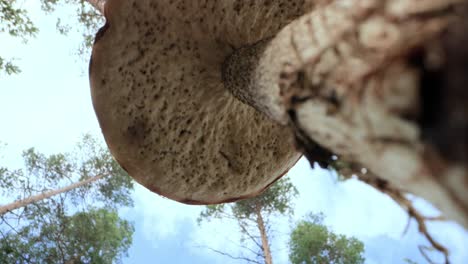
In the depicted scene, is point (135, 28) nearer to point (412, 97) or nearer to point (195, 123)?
point (195, 123)

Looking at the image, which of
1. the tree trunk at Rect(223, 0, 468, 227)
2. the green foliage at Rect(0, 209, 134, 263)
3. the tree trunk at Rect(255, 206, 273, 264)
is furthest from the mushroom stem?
the green foliage at Rect(0, 209, 134, 263)

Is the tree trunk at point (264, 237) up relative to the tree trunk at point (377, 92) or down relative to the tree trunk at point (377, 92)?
up

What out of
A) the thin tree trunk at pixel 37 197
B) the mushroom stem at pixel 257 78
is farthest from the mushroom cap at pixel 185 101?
the thin tree trunk at pixel 37 197

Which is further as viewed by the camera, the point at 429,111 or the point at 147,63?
the point at 147,63

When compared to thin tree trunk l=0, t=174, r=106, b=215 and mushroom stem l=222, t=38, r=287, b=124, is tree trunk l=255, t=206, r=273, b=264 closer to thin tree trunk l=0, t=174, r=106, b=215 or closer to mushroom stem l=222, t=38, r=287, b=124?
thin tree trunk l=0, t=174, r=106, b=215

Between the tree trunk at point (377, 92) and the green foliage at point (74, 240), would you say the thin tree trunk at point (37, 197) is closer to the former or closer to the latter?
the green foliage at point (74, 240)

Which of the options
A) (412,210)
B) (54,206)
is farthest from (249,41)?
(54,206)

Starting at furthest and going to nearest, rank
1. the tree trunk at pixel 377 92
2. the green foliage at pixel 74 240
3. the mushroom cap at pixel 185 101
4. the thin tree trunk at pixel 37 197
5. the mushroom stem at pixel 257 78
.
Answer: the green foliage at pixel 74 240 < the thin tree trunk at pixel 37 197 < the mushroom cap at pixel 185 101 < the mushroom stem at pixel 257 78 < the tree trunk at pixel 377 92
